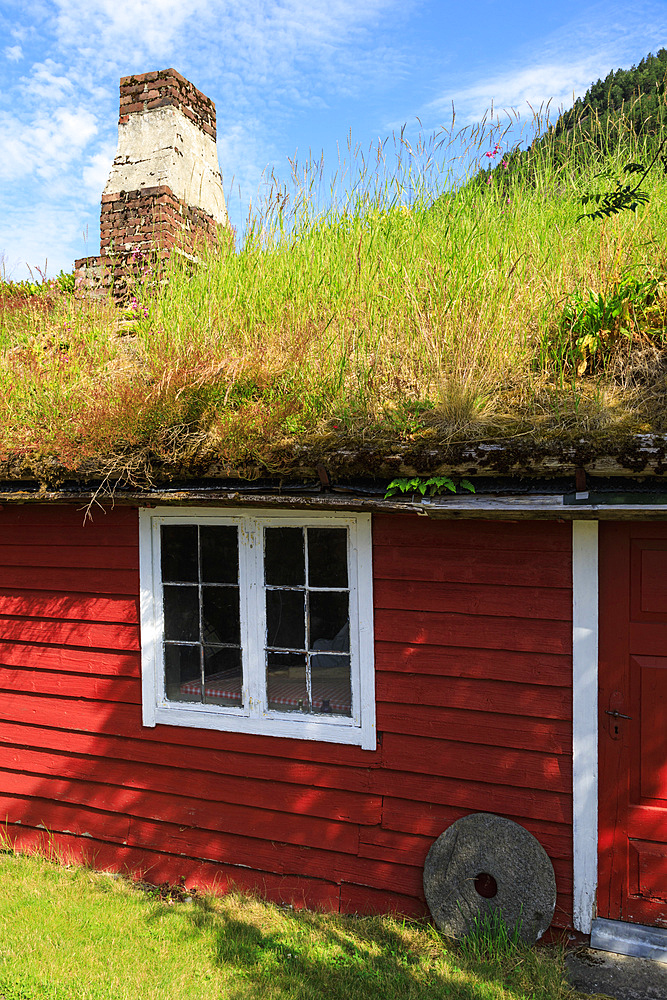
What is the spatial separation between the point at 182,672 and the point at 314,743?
115 cm

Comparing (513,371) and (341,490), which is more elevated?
(513,371)

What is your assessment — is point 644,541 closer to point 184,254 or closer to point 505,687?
point 505,687

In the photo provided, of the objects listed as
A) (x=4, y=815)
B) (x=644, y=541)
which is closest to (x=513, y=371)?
(x=644, y=541)

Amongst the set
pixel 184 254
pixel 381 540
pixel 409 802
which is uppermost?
pixel 184 254

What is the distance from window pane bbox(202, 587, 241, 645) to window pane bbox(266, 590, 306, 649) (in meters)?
0.24

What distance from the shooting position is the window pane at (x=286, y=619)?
14.8ft

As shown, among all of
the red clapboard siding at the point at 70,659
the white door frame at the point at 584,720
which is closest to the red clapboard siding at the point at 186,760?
the red clapboard siding at the point at 70,659

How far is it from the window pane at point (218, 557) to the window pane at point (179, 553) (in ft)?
0.24

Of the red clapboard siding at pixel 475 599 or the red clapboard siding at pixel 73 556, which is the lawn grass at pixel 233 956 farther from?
the red clapboard siding at pixel 73 556

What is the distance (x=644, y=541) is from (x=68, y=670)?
4.06m

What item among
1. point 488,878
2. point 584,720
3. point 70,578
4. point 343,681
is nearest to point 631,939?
point 488,878

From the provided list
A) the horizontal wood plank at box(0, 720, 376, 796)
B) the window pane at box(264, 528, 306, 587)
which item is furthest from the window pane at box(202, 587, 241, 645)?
the horizontal wood plank at box(0, 720, 376, 796)

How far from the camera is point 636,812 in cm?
358

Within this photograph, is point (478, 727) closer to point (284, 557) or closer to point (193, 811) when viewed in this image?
point (284, 557)
